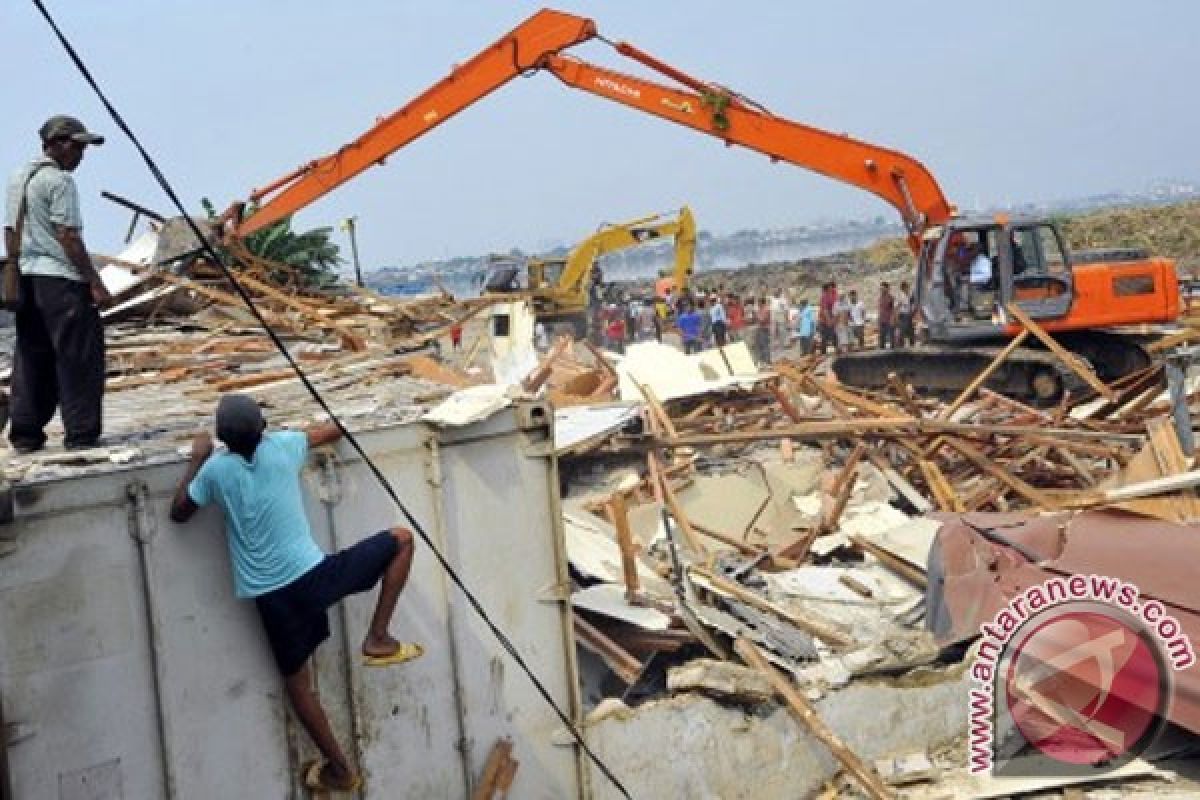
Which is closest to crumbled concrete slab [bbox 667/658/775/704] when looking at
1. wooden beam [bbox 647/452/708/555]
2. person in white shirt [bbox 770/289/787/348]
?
wooden beam [bbox 647/452/708/555]

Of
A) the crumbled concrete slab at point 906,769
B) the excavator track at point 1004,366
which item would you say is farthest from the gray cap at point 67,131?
the excavator track at point 1004,366

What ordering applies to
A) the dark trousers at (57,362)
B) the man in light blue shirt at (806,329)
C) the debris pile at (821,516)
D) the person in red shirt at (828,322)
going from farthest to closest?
the man in light blue shirt at (806,329) < the person in red shirt at (828,322) < the debris pile at (821,516) < the dark trousers at (57,362)

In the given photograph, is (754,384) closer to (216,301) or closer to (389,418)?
(216,301)

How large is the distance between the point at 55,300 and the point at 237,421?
1.37m

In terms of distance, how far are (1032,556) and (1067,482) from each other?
3496 mm

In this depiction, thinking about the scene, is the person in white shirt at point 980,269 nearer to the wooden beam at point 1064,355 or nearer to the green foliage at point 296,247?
the wooden beam at point 1064,355

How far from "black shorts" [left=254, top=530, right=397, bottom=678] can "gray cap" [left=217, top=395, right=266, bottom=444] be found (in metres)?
0.61

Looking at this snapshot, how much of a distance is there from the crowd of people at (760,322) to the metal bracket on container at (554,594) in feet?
49.5

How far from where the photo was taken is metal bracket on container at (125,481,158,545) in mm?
4328

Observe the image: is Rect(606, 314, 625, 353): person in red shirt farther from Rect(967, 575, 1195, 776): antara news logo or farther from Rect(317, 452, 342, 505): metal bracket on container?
Rect(317, 452, 342, 505): metal bracket on container

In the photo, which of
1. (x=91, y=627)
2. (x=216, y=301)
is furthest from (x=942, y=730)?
(x=216, y=301)

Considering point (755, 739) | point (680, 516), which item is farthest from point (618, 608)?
point (680, 516)

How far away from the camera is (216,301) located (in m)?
11.2

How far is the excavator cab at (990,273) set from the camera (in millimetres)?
14641
